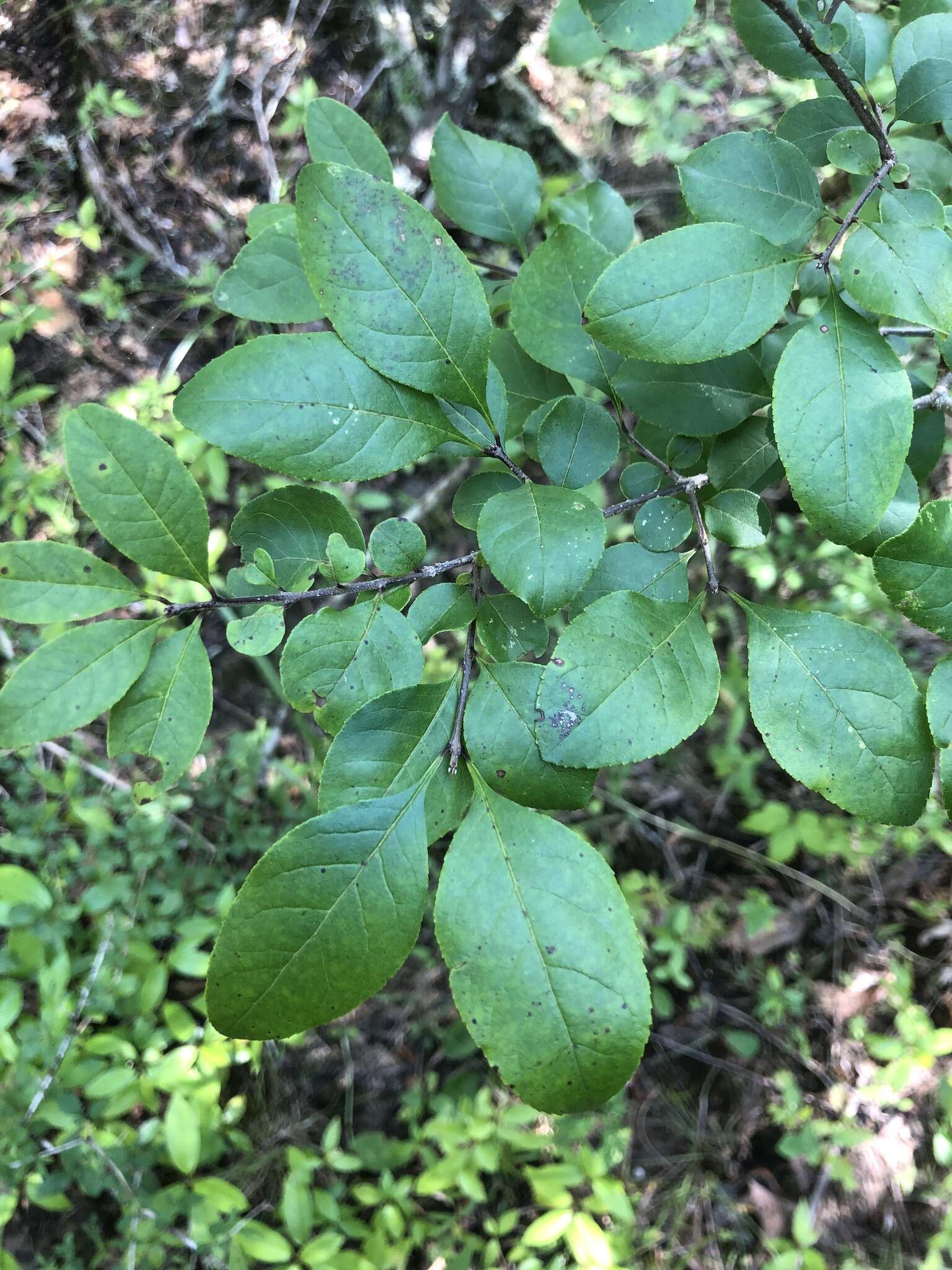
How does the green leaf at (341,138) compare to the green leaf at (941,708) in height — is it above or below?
above

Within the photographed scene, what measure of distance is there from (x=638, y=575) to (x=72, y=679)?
631mm

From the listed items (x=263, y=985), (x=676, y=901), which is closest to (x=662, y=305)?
(x=263, y=985)

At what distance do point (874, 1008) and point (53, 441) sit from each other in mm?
3166

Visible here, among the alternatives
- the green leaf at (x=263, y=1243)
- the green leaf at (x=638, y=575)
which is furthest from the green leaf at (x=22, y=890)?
the green leaf at (x=638, y=575)

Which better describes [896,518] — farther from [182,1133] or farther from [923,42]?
[182,1133]

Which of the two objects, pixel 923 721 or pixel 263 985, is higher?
pixel 263 985

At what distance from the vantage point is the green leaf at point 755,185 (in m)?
0.80

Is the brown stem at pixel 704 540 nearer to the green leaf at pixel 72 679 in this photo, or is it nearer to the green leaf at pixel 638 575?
the green leaf at pixel 638 575

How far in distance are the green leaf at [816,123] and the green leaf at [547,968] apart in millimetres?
819

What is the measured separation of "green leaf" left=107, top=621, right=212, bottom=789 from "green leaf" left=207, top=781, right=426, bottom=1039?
0.18 m

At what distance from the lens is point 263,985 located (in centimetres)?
72

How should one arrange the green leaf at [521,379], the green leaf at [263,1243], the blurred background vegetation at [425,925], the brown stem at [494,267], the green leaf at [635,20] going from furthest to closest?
the blurred background vegetation at [425,925]
the green leaf at [263,1243]
the brown stem at [494,267]
the green leaf at [521,379]
the green leaf at [635,20]

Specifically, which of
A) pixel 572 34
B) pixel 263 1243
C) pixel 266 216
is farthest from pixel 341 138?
pixel 263 1243

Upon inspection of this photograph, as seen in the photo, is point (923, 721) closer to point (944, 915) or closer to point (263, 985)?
point (263, 985)
